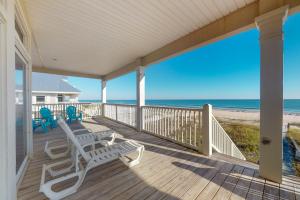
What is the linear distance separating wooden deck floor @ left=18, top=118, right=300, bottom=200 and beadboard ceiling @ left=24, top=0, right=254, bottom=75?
2.80m

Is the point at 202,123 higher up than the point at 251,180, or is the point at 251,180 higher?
the point at 202,123

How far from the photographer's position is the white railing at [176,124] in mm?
3342

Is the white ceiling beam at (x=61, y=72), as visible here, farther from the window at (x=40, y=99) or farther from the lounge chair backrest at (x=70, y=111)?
the window at (x=40, y=99)

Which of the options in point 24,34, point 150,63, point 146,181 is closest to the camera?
point 146,181

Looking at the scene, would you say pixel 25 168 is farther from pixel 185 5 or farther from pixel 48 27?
pixel 185 5

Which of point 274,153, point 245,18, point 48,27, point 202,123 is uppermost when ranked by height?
point 48,27

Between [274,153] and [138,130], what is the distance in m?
3.86

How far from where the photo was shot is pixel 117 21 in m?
2.80

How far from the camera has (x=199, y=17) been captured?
8.77 feet

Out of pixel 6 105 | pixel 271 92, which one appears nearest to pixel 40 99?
pixel 6 105

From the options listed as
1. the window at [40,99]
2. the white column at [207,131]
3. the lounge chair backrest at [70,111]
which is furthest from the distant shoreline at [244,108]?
the window at [40,99]

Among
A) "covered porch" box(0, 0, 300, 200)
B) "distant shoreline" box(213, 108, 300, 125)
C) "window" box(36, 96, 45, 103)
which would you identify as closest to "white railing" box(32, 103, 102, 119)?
"covered porch" box(0, 0, 300, 200)

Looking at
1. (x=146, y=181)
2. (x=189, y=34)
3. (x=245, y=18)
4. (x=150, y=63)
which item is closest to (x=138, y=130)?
(x=150, y=63)

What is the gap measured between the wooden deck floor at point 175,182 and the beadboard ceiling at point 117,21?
110 inches
